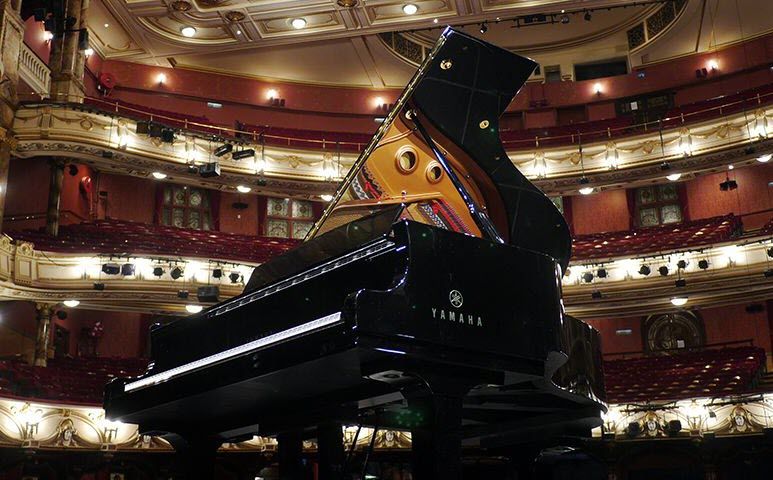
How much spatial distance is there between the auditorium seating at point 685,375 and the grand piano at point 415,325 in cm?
785

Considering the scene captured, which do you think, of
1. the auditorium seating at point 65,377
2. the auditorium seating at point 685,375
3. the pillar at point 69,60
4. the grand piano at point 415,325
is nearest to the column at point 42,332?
the auditorium seating at point 65,377

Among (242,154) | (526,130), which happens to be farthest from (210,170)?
(526,130)

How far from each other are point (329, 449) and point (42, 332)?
1025 centimetres

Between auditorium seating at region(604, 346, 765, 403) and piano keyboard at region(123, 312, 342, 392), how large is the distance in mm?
8933

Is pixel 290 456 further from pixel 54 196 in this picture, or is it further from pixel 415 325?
pixel 54 196

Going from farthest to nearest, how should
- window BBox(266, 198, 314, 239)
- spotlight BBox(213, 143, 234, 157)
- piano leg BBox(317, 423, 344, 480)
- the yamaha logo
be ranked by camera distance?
window BBox(266, 198, 314, 239), spotlight BBox(213, 143, 234, 157), piano leg BBox(317, 423, 344, 480), the yamaha logo

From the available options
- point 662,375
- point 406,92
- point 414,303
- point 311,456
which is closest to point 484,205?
point 406,92

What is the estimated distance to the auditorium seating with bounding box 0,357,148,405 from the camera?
10055 millimetres

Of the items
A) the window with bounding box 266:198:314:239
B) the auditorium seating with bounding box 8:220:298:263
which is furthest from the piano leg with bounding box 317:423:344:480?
the window with bounding box 266:198:314:239

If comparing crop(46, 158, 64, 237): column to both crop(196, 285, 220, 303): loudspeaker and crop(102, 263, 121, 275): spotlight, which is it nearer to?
crop(102, 263, 121, 275): spotlight

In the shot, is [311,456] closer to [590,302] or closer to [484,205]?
[590,302]

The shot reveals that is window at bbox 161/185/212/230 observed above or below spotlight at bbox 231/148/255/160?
below

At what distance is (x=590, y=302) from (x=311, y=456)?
19.5 feet

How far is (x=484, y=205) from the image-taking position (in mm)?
4070
